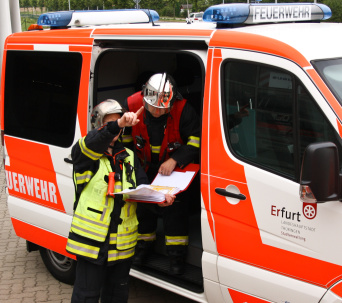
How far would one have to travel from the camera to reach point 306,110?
306cm

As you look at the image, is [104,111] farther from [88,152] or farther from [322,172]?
[322,172]

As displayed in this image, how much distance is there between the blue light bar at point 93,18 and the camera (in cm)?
469

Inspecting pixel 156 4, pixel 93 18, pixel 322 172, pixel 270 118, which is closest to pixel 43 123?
pixel 93 18

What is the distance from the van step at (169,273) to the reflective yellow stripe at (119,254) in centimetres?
50

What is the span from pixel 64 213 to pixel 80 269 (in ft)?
3.22

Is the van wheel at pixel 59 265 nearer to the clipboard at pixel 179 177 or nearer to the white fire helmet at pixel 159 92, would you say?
the clipboard at pixel 179 177

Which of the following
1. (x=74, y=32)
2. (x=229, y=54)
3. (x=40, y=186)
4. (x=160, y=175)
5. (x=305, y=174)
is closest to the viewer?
(x=305, y=174)

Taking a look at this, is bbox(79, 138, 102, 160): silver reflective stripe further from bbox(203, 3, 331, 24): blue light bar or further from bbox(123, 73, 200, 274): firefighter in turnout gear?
bbox(203, 3, 331, 24): blue light bar

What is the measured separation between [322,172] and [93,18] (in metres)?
2.74

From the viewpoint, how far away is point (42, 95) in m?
4.74

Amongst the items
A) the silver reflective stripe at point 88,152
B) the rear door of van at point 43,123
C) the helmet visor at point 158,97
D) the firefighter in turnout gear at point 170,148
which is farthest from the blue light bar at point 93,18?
the silver reflective stripe at point 88,152

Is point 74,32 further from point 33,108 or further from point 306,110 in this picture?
point 306,110

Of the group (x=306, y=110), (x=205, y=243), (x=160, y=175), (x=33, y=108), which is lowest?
(x=205, y=243)

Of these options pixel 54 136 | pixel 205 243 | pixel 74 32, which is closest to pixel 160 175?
pixel 205 243
